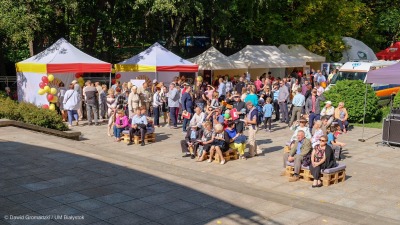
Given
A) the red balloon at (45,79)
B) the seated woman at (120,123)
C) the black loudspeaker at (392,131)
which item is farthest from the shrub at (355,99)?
the red balloon at (45,79)

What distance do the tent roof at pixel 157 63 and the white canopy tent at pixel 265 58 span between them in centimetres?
655

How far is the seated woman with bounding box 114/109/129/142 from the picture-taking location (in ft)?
48.8

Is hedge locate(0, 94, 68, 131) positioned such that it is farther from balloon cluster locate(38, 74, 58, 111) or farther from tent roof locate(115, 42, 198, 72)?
tent roof locate(115, 42, 198, 72)

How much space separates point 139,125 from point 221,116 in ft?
8.91

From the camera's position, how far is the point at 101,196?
8.81 meters

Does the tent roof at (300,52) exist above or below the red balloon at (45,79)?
above

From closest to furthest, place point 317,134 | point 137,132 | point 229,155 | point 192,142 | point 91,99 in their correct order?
point 317,134 → point 229,155 → point 192,142 → point 137,132 → point 91,99

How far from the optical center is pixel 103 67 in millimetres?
20016

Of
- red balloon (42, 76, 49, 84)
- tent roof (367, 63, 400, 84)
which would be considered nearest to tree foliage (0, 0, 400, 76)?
red balloon (42, 76, 49, 84)

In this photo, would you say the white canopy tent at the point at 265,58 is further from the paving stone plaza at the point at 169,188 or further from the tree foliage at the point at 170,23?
the paving stone plaza at the point at 169,188

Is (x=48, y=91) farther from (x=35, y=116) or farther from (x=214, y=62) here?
(x=214, y=62)

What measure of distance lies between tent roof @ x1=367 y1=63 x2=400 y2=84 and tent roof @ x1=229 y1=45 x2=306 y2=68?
13.0m

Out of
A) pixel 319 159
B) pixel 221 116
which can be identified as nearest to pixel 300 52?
pixel 221 116

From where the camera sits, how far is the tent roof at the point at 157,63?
69.1ft
